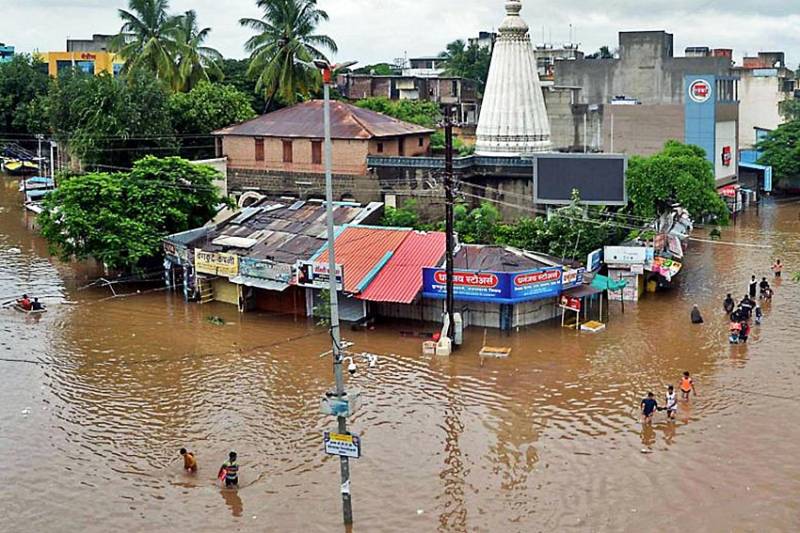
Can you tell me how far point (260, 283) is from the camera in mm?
30688

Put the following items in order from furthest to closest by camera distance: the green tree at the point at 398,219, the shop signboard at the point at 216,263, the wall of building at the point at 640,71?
the wall of building at the point at 640,71
the green tree at the point at 398,219
the shop signboard at the point at 216,263

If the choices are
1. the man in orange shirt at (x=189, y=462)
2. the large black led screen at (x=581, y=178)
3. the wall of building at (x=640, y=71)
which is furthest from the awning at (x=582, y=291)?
the wall of building at (x=640, y=71)

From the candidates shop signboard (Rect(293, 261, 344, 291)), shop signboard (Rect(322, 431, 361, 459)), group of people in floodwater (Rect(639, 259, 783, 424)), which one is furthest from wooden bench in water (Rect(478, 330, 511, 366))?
shop signboard (Rect(322, 431, 361, 459))

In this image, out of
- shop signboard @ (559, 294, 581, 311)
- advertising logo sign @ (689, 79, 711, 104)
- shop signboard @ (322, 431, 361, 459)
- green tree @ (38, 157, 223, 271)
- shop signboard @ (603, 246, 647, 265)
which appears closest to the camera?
shop signboard @ (322, 431, 361, 459)

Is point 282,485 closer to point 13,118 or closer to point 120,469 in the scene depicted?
point 120,469

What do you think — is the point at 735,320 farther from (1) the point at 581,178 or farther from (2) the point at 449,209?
(2) the point at 449,209

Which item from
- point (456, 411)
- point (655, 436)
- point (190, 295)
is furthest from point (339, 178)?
point (655, 436)

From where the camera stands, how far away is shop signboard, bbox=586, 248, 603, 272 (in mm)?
31172

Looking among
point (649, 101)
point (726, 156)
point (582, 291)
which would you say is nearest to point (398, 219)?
point (582, 291)

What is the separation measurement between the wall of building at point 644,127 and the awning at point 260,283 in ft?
87.7

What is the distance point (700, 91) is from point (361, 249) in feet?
88.2

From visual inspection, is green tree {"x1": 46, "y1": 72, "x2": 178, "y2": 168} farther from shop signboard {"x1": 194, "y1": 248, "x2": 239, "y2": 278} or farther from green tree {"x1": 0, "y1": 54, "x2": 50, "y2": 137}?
green tree {"x1": 0, "y1": 54, "x2": 50, "y2": 137}

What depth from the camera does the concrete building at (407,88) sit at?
73.4 meters

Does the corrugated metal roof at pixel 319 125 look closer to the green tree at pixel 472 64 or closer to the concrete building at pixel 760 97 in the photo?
the concrete building at pixel 760 97
